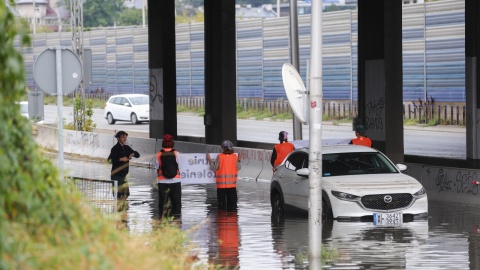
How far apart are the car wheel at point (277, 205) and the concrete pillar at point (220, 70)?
15555mm

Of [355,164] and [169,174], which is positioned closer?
[355,164]

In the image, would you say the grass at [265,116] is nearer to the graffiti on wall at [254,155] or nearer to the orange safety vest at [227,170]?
the graffiti on wall at [254,155]

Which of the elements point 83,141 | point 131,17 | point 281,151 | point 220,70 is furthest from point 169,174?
point 131,17

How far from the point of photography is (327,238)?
779 inches

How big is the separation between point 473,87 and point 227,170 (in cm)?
989

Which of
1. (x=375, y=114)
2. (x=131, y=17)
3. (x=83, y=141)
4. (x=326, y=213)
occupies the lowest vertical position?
(x=83, y=141)

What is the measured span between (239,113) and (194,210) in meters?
53.4

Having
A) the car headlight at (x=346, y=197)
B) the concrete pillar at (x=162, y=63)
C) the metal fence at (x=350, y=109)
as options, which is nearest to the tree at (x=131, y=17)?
the metal fence at (x=350, y=109)

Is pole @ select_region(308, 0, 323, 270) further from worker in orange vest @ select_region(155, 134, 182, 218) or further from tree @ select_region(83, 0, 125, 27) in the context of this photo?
tree @ select_region(83, 0, 125, 27)

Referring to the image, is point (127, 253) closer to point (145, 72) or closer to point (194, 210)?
point (194, 210)

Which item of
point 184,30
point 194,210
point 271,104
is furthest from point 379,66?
point 184,30

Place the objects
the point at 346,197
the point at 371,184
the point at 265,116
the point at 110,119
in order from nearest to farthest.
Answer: the point at 346,197 → the point at 371,184 → the point at 265,116 → the point at 110,119

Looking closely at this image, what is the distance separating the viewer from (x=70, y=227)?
8.23 metres

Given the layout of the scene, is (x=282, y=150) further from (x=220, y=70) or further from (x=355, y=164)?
(x=220, y=70)
